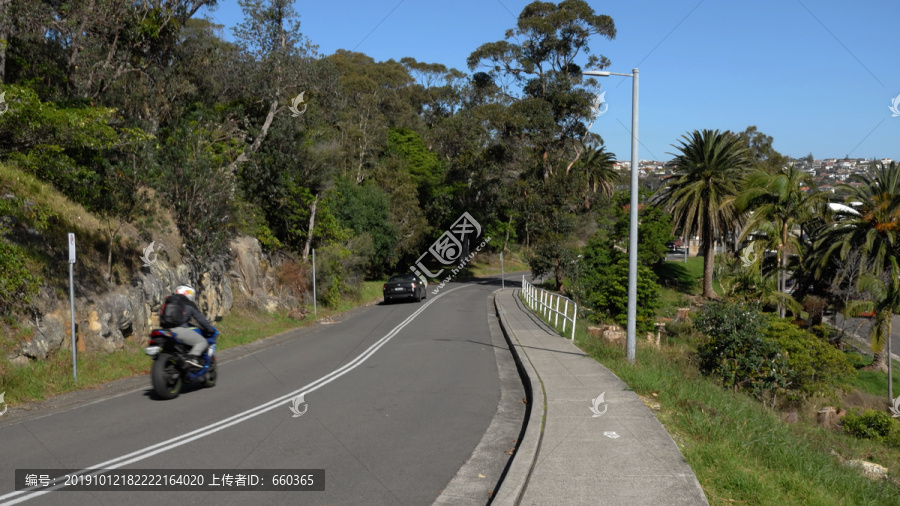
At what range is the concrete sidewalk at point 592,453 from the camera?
5680 mm

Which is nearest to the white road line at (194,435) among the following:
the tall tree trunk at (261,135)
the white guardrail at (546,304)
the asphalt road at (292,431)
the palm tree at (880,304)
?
the asphalt road at (292,431)

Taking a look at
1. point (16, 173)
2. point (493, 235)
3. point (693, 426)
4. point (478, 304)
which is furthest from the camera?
point (493, 235)

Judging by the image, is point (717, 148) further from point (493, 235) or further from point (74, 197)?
point (74, 197)

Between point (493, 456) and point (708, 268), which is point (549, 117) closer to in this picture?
point (708, 268)

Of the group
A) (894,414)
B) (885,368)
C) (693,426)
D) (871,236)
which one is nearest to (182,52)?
(693,426)

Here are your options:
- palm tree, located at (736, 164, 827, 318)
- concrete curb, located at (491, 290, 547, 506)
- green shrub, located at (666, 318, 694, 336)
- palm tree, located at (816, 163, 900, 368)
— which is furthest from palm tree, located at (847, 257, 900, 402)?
concrete curb, located at (491, 290, 547, 506)

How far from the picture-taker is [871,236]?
2975 centimetres

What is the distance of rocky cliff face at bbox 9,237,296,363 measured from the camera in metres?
12.7

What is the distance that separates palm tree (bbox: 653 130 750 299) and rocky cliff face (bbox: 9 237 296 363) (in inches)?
1241

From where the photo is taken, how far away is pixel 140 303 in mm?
16125

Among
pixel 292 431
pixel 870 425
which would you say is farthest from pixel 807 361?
pixel 292 431

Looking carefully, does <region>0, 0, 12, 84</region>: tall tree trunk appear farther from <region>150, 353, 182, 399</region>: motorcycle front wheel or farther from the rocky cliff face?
<region>150, 353, 182, 399</region>: motorcycle front wheel

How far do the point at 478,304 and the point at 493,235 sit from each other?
32.4m

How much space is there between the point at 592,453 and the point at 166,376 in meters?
6.77
